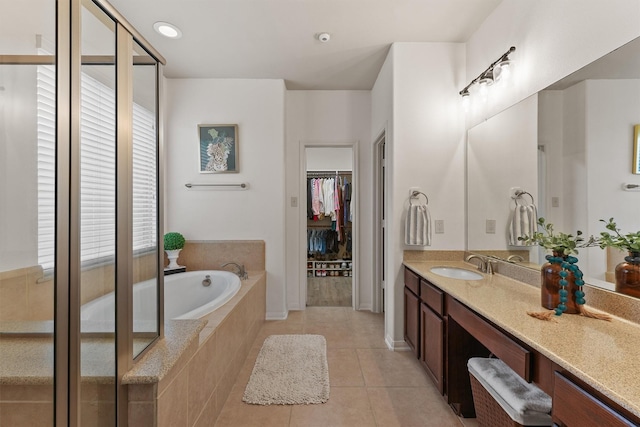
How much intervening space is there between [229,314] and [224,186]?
5.53 feet

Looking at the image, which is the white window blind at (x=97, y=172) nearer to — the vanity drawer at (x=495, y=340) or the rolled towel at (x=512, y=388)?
the vanity drawer at (x=495, y=340)

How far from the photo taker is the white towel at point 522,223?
179cm

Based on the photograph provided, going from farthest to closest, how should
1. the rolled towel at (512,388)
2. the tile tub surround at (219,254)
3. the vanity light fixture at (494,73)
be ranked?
the tile tub surround at (219,254) < the vanity light fixture at (494,73) < the rolled towel at (512,388)

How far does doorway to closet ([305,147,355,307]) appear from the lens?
502 centimetres

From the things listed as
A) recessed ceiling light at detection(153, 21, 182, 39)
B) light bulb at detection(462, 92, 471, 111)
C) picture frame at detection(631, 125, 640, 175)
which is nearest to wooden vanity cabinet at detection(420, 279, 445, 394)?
picture frame at detection(631, 125, 640, 175)

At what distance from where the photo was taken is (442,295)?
6.08 feet

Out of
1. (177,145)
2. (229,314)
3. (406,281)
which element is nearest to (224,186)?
(177,145)

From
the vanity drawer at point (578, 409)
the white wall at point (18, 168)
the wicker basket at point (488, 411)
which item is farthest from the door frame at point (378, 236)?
the white wall at point (18, 168)

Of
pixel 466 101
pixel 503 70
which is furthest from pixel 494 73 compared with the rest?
pixel 466 101

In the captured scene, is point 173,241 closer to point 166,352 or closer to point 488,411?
point 166,352

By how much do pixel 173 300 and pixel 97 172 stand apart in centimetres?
236

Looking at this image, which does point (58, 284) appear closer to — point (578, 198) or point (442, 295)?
point (442, 295)

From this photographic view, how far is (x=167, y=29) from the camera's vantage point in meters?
2.40

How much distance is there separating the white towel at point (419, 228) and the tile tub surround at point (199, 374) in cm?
149
